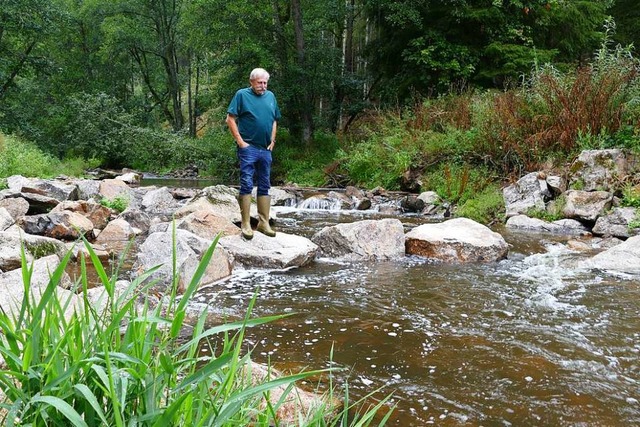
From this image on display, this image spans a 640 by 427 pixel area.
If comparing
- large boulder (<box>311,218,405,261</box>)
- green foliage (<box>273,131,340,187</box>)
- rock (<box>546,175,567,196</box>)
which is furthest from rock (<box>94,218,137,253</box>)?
green foliage (<box>273,131,340,187</box>)

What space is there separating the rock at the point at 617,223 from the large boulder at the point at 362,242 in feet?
13.2

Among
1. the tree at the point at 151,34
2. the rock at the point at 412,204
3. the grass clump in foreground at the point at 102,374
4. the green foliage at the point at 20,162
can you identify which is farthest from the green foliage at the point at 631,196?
the tree at the point at 151,34

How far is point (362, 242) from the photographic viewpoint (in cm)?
736

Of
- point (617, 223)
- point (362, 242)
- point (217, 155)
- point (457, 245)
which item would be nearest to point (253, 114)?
point (362, 242)

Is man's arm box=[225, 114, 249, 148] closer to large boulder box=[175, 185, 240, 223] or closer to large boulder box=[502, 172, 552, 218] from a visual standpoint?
large boulder box=[175, 185, 240, 223]

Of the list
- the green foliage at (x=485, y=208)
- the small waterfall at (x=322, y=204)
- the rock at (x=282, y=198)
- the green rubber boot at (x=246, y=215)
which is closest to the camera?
the green rubber boot at (x=246, y=215)

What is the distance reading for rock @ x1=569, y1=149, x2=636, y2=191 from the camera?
33.2 feet

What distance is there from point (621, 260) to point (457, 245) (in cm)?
202

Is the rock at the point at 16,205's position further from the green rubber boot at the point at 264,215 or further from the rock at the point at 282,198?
the rock at the point at 282,198

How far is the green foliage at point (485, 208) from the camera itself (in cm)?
1120

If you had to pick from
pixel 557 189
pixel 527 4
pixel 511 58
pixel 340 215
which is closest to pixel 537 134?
pixel 557 189

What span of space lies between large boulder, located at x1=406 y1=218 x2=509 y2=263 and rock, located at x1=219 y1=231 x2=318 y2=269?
154 centimetres


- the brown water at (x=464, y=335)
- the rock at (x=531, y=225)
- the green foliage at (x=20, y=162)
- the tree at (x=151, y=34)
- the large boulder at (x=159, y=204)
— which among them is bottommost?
the rock at (x=531, y=225)

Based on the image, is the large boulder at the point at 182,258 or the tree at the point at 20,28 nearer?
the large boulder at the point at 182,258
